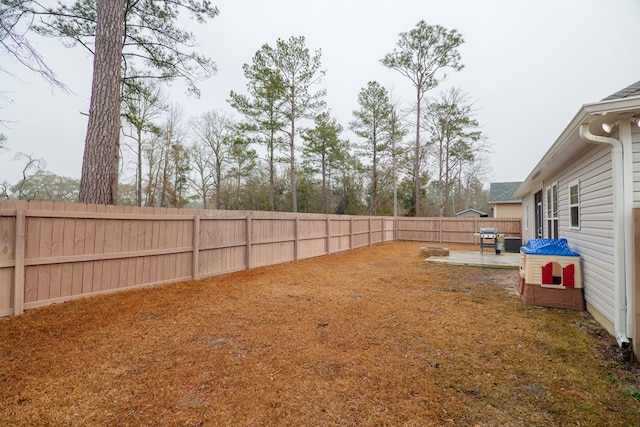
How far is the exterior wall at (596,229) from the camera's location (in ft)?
10.5

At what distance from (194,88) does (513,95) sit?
1948cm

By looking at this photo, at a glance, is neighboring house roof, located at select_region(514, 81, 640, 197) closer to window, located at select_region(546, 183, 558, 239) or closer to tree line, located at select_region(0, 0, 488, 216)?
window, located at select_region(546, 183, 558, 239)

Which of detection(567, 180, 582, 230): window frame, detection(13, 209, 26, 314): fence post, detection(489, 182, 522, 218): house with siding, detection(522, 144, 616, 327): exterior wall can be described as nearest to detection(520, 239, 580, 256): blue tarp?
detection(522, 144, 616, 327): exterior wall

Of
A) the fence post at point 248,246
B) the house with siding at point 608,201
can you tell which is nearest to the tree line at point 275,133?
the fence post at point 248,246

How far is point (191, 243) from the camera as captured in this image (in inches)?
214

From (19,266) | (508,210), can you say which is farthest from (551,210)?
(508,210)

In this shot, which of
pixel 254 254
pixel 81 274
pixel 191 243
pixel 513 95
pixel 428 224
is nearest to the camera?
pixel 81 274

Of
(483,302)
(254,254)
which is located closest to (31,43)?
(254,254)

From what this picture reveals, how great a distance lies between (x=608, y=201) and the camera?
327cm

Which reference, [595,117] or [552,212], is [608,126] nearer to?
[595,117]

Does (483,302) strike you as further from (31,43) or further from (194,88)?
(31,43)

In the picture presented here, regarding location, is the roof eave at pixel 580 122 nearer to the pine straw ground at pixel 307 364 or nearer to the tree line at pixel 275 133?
the pine straw ground at pixel 307 364

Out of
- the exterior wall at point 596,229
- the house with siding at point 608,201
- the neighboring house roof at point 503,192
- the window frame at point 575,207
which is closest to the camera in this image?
the house with siding at point 608,201

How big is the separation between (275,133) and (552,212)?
45.2 ft
